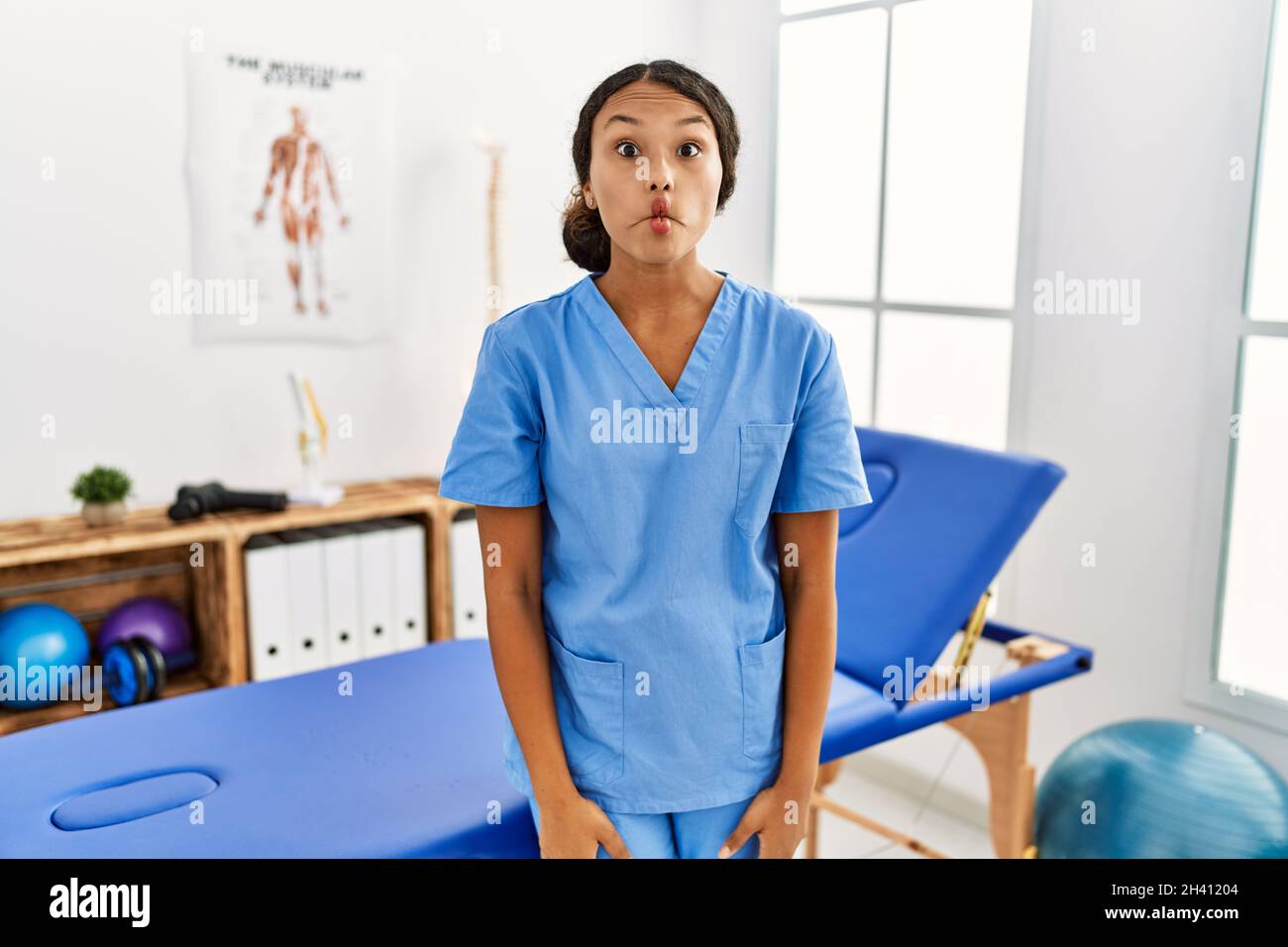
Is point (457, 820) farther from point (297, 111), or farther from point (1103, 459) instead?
point (297, 111)

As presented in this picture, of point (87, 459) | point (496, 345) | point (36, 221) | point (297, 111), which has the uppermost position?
point (297, 111)

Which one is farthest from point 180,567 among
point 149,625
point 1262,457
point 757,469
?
point 1262,457

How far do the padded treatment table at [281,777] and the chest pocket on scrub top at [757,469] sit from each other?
19.0 inches

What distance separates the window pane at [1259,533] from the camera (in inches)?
84.9

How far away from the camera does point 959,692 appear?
1775mm

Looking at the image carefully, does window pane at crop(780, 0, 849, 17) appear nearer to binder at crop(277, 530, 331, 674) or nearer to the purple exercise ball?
binder at crop(277, 530, 331, 674)

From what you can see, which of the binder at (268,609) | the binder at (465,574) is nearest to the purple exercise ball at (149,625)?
the binder at (268,609)

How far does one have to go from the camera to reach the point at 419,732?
153cm

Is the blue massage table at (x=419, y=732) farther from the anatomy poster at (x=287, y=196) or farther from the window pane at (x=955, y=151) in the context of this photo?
the anatomy poster at (x=287, y=196)

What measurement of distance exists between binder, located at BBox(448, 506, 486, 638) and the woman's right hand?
171 centimetres

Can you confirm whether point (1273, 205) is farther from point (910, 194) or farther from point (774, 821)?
point (774, 821)

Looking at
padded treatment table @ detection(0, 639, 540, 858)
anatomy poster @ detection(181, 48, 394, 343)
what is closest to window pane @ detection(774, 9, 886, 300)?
anatomy poster @ detection(181, 48, 394, 343)
